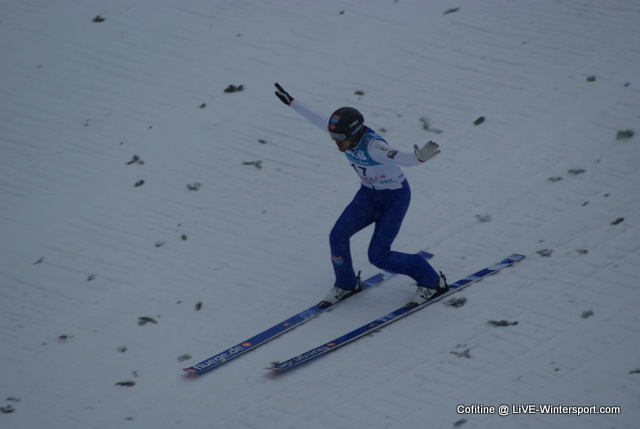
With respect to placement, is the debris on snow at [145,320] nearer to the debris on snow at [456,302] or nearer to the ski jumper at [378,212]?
the ski jumper at [378,212]

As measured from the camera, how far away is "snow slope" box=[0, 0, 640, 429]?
5402mm

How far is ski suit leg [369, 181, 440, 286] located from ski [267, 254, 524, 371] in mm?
308

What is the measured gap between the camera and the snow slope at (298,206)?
5402 mm

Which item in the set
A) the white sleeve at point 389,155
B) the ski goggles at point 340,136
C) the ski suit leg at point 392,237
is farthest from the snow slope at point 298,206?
the ski goggles at point 340,136

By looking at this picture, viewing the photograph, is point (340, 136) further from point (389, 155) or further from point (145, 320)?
point (145, 320)

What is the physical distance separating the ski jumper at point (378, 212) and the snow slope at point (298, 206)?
0.44 meters

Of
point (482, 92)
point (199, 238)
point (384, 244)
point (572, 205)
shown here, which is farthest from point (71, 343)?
point (482, 92)

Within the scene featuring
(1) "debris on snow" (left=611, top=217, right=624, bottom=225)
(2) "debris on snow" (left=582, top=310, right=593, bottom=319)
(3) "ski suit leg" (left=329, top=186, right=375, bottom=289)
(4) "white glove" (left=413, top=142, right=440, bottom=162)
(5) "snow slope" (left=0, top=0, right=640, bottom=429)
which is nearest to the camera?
(4) "white glove" (left=413, top=142, right=440, bottom=162)

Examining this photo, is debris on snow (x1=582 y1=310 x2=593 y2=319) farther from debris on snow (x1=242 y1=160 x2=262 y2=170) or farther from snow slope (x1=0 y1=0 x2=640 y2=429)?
debris on snow (x1=242 y1=160 x2=262 y2=170)

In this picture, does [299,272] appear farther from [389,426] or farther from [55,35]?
[55,35]

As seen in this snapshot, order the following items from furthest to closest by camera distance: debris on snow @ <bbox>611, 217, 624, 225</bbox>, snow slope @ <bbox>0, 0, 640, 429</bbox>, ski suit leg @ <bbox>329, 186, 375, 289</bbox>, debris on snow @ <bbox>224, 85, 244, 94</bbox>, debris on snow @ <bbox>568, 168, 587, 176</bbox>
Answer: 1. debris on snow @ <bbox>224, 85, 244, 94</bbox>
2. debris on snow @ <bbox>568, 168, 587, 176</bbox>
3. debris on snow @ <bbox>611, 217, 624, 225</bbox>
4. ski suit leg @ <bbox>329, 186, 375, 289</bbox>
5. snow slope @ <bbox>0, 0, 640, 429</bbox>

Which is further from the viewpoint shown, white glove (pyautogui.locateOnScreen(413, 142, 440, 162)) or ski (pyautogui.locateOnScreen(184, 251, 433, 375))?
ski (pyautogui.locateOnScreen(184, 251, 433, 375))

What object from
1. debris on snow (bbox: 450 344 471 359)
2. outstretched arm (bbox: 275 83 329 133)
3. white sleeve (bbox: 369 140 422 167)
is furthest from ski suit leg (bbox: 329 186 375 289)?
debris on snow (bbox: 450 344 471 359)

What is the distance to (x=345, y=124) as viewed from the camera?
214 inches
